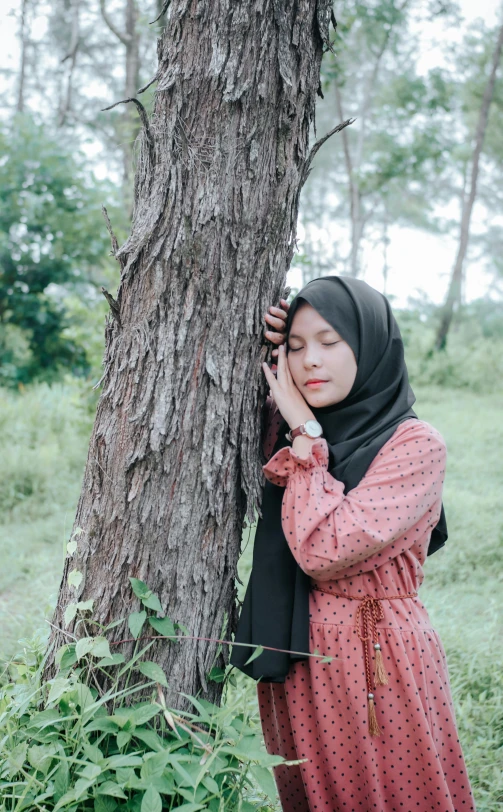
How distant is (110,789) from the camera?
137cm

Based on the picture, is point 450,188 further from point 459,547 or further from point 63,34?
point 459,547

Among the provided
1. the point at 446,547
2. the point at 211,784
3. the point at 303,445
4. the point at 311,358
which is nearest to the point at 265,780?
the point at 211,784

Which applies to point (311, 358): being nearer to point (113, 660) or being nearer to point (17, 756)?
point (113, 660)

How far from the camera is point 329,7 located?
172 cm

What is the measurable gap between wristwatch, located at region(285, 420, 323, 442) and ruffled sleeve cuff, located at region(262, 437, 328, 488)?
2 centimetres

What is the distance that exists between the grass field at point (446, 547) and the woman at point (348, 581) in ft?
0.80

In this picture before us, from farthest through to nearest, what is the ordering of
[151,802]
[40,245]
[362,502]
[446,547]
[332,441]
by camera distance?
[40,245], [446,547], [332,441], [362,502], [151,802]

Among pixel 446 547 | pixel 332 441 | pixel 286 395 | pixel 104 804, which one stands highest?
pixel 286 395

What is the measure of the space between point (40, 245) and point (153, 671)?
24.7 ft

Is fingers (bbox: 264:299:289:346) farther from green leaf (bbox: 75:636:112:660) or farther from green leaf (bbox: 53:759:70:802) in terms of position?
green leaf (bbox: 53:759:70:802)

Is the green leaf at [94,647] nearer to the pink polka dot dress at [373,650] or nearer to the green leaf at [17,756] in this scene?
the green leaf at [17,756]

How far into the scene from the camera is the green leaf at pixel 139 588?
1593 millimetres

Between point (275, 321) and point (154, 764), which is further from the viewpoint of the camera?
point (275, 321)

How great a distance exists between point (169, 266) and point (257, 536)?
30.0 inches
